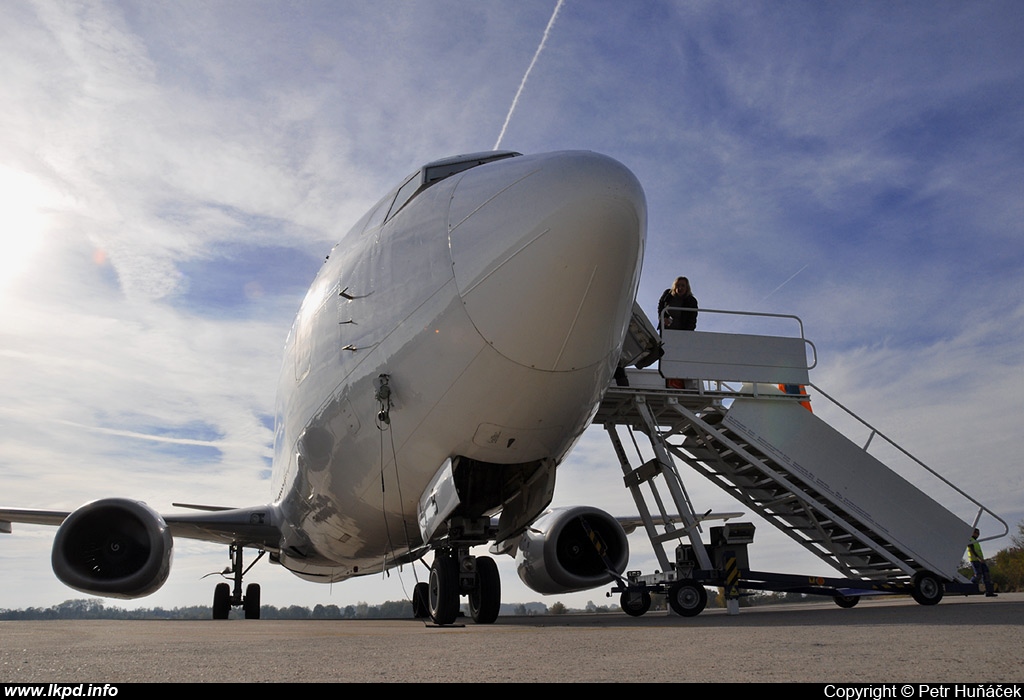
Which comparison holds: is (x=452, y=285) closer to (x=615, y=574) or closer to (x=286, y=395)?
(x=286, y=395)

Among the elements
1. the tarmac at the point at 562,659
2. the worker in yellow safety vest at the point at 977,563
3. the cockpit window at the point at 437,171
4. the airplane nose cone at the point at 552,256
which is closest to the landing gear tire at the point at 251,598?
the cockpit window at the point at 437,171

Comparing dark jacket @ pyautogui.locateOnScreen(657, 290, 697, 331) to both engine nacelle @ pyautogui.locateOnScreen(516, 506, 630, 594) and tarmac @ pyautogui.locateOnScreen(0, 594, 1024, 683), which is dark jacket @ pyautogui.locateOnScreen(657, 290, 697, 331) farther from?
tarmac @ pyautogui.locateOnScreen(0, 594, 1024, 683)

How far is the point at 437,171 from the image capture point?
6.96 m

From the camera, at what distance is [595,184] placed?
213 inches

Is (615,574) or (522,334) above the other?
(522,334)

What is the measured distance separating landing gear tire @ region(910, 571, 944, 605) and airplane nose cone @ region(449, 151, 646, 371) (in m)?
6.80

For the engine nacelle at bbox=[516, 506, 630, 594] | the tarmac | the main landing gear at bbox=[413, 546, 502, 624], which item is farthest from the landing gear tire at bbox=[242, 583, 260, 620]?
the tarmac

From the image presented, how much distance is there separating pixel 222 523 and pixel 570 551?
5757mm

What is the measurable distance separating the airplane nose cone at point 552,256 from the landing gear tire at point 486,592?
5.99 ft

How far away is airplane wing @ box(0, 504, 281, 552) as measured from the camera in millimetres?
11914

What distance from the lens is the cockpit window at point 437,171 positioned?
22.5 feet

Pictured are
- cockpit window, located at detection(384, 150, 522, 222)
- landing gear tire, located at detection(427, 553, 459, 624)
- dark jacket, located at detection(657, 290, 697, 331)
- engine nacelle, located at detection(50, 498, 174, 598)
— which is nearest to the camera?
landing gear tire, located at detection(427, 553, 459, 624)

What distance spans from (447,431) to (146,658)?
2944 mm
